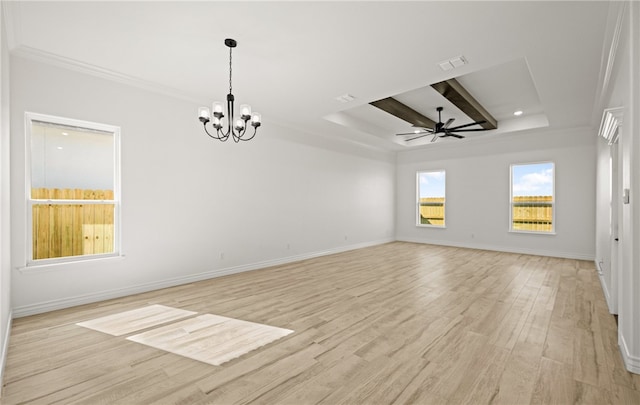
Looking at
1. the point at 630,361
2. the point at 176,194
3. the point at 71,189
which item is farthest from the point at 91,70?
the point at 630,361

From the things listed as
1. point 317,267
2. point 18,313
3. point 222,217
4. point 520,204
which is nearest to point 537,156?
point 520,204

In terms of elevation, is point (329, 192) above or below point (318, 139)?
below

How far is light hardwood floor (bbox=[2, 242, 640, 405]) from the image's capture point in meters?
1.95

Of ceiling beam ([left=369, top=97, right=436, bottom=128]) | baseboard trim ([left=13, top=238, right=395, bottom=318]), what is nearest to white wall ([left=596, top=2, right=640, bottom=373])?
ceiling beam ([left=369, top=97, right=436, bottom=128])

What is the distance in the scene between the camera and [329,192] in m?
7.25

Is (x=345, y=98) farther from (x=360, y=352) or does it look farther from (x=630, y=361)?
(x=630, y=361)

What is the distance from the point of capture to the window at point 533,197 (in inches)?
272

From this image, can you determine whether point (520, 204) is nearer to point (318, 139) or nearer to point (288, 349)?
point (318, 139)

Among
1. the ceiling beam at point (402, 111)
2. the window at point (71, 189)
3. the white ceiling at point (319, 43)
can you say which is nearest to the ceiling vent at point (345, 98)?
the white ceiling at point (319, 43)

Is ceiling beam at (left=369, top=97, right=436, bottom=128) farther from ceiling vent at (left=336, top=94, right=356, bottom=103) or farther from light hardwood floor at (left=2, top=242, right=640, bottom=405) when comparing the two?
light hardwood floor at (left=2, top=242, right=640, bottom=405)

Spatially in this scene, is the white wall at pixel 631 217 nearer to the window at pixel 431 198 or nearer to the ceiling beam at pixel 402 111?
the ceiling beam at pixel 402 111

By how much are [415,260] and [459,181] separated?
10.5 feet

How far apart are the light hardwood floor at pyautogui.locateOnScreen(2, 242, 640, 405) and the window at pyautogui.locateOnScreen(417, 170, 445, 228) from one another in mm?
4280

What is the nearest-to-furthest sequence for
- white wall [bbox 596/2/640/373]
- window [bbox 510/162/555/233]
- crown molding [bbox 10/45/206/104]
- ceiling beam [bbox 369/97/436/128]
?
white wall [bbox 596/2/640/373] < crown molding [bbox 10/45/206/104] < ceiling beam [bbox 369/97/436/128] < window [bbox 510/162/555/233]
